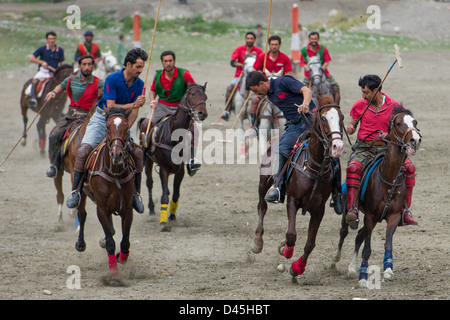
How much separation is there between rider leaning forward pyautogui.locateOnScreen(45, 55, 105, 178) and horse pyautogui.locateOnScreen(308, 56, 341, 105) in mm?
5758

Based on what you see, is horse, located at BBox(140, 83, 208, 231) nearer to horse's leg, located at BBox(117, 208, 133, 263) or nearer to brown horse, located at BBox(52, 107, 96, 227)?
brown horse, located at BBox(52, 107, 96, 227)

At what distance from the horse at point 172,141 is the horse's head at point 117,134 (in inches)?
112

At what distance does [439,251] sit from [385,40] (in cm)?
2434

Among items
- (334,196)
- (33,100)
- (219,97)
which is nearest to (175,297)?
(334,196)

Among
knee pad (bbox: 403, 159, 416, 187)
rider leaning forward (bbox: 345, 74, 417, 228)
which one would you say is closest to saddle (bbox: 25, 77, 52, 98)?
rider leaning forward (bbox: 345, 74, 417, 228)

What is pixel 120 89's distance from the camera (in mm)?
9875

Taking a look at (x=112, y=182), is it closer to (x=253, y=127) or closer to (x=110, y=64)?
(x=253, y=127)

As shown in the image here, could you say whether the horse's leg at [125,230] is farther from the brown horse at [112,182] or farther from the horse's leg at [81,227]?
the horse's leg at [81,227]

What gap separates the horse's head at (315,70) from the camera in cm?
1647

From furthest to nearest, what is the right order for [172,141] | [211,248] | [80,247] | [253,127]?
[253,127] → [172,141] → [211,248] → [80,247]

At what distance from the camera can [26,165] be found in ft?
58.0

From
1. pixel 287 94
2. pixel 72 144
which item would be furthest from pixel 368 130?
pixel 72 144

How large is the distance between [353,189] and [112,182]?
299 cm

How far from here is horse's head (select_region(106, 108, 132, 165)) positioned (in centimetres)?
888
